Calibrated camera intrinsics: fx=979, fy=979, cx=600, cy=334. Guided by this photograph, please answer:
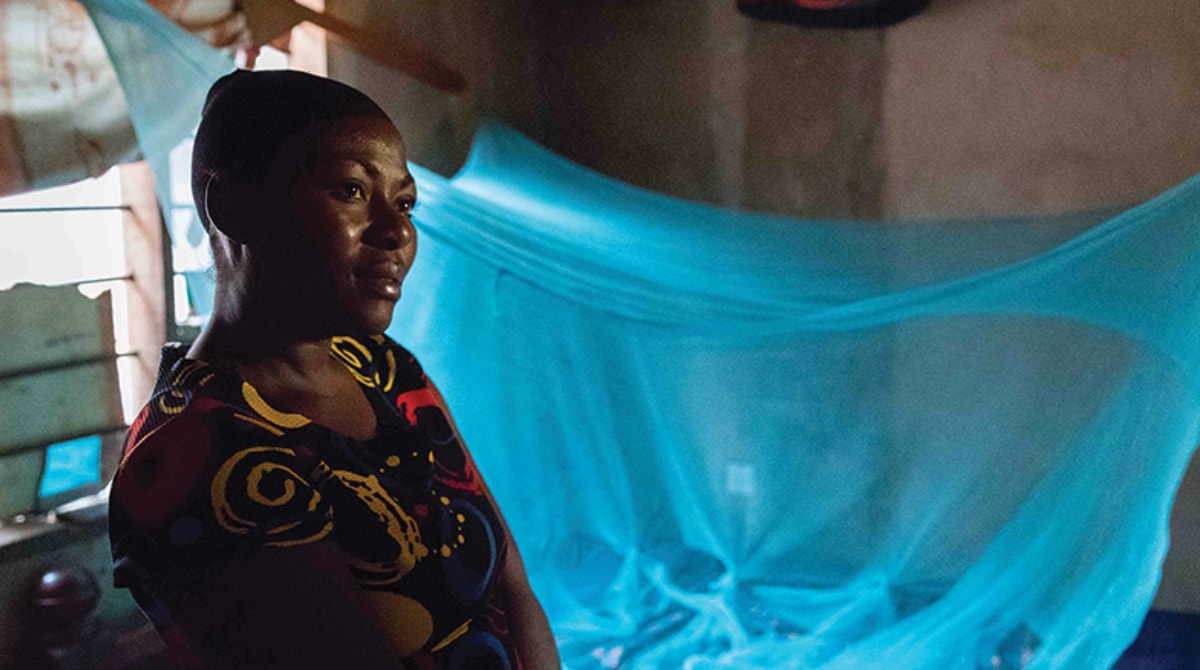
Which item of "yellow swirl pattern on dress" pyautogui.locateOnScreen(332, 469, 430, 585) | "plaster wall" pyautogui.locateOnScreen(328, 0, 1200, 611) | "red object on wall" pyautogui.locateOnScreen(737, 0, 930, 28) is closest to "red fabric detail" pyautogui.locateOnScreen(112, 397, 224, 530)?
"yellow swirl pattern on dress" pyautogui.locateOnScreen(332, 469, 430, 585)

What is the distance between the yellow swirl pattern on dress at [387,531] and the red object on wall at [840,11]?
5.92 feet

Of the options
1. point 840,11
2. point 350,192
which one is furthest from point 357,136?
point 840,11

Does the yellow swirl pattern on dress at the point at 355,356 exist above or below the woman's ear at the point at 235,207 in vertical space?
below

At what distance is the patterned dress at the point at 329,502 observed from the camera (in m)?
0.60

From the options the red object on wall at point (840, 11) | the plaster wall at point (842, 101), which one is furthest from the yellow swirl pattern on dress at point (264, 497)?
the red object on wall at point (840, 11)

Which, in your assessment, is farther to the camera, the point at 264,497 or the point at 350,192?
the point at 350,192

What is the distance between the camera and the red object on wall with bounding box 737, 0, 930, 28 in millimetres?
2174

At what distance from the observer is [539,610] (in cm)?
91

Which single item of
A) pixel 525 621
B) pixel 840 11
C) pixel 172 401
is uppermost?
pixel 840 11

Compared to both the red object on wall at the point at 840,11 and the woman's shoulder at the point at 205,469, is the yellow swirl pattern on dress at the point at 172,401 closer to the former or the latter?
the woman's shoulder at the point at 205,469

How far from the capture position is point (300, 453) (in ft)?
2.22

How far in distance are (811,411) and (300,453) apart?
1268 millimetres

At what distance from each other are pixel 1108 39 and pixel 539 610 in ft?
6.05

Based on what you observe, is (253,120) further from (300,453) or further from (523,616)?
(523,616)
